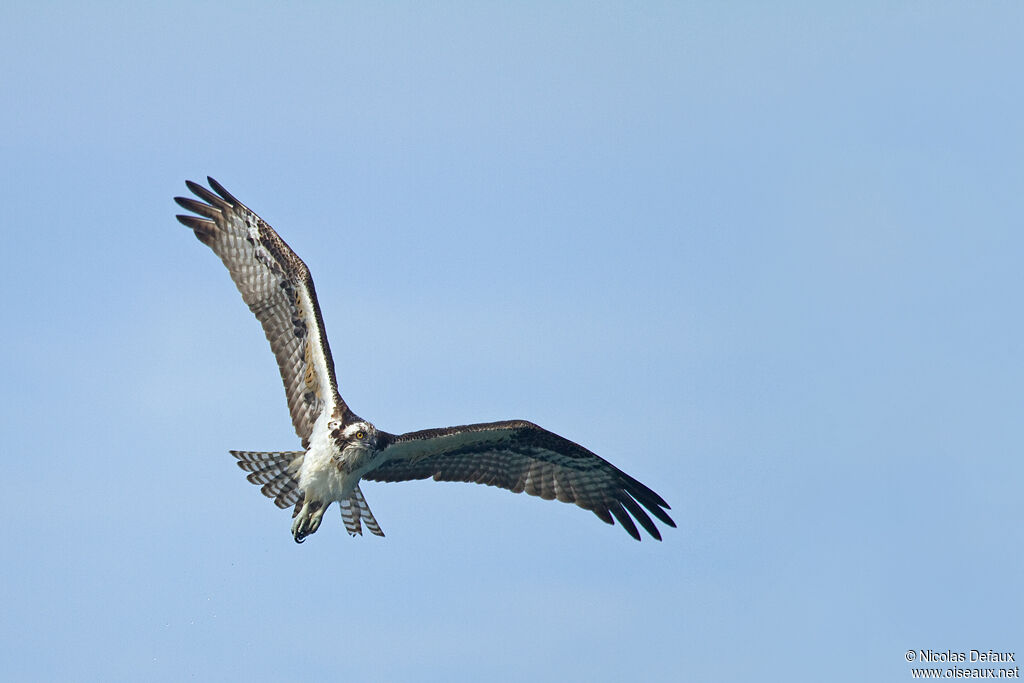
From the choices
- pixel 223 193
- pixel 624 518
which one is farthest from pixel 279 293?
pixel 624 518

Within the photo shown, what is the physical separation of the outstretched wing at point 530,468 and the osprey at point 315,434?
0.8 inches

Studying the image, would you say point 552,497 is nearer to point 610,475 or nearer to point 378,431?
point 610,475

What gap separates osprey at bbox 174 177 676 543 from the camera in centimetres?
1750

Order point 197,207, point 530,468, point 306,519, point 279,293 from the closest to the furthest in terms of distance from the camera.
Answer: point 306,519 < point 279,293 < point 197,207 < point 530,468

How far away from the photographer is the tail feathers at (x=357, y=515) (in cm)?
1823

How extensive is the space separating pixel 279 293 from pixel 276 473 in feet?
7.80

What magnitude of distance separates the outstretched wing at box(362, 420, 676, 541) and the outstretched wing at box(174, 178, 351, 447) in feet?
4.17

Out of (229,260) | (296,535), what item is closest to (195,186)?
(229,260)

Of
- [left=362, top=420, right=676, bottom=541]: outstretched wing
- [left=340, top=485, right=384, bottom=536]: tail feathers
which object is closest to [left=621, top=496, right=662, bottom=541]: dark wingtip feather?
[left=362, top=420, right=676, bottom=541]: outstretched wing

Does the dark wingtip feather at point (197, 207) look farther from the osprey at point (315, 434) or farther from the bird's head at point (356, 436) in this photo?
the bird's head at point (356, 436)

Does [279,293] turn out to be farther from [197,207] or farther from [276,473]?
[276,473]

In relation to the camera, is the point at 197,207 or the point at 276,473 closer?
the point at 276,473

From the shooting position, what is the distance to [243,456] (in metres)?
17.9

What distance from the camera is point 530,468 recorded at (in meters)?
19.0
